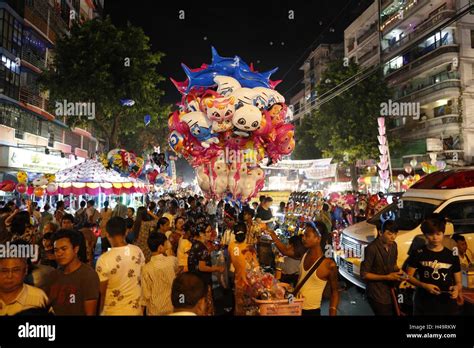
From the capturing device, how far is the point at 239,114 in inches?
335

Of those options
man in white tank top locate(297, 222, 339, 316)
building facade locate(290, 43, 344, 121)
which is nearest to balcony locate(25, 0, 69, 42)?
man in white tank top locate(297, 222, 339, 316)

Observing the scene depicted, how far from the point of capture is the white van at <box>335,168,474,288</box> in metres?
7.02

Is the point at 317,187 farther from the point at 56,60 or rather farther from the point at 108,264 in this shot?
the point at 108,264

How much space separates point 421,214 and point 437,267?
157 inches

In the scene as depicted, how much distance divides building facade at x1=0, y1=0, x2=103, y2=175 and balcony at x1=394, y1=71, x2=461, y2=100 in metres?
26.7

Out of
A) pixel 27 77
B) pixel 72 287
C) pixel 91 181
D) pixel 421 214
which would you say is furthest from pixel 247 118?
pixel 27 77

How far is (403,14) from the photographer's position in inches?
1249

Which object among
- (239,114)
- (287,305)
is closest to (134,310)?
(287,305)

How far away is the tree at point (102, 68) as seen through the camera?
18.5 metres

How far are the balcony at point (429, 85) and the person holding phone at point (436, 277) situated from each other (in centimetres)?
2665

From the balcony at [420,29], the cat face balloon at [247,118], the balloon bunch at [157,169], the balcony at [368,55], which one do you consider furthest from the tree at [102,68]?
the balcony at [368,55]

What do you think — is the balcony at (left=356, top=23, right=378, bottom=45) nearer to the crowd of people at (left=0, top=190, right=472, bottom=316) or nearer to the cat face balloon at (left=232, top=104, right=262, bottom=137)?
the cat face balloon at (left=232, top=104, right=262, bottom=137)

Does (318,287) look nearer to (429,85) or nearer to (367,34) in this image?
(429,85)

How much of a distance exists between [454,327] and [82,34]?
20548mm
